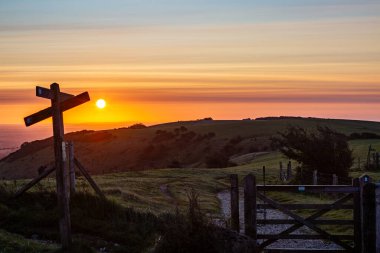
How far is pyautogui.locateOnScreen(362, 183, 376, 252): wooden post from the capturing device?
14930 mm

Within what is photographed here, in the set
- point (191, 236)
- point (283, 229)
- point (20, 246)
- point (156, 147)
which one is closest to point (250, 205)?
point (191, 236)

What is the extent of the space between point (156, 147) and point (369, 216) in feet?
376

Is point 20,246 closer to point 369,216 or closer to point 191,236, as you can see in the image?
point 191,236

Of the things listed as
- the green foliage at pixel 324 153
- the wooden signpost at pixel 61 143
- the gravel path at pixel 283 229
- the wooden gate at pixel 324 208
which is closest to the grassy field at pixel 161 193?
the wooden signpost at pixel 61 143

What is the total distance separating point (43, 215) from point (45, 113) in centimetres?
447

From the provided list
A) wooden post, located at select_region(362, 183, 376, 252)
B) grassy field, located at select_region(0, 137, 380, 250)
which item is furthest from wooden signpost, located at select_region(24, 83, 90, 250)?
wooden post, located at select_region(362, 183, 376, 252)

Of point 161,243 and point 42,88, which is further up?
point 42,88

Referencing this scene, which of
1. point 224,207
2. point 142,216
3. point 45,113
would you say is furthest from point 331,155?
point 45,113

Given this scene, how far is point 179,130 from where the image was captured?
147 m

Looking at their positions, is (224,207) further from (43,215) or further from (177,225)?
(177,225)

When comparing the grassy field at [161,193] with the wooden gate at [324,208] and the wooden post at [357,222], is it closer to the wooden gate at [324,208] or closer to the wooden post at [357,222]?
the wooden gate at [324,208]

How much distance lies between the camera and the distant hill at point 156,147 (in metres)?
113

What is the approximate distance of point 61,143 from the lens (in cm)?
1447

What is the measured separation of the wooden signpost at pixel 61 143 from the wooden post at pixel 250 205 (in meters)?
4.44
